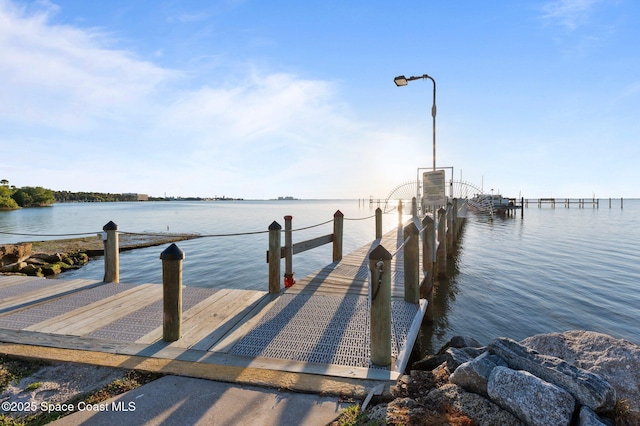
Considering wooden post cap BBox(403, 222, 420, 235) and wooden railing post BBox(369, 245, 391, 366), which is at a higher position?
wooden post cap BBox(403, 222, 420, 235)

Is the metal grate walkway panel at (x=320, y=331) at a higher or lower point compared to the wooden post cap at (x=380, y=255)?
lower

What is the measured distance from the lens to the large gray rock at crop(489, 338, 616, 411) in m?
2.60

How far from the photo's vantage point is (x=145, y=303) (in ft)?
18.0

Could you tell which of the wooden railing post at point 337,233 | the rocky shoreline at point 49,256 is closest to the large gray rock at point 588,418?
the wooden railing post at point 337,233

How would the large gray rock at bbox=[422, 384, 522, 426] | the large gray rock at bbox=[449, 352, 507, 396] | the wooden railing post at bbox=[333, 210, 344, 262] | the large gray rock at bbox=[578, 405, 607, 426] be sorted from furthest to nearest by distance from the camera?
1. the wooden railing post at bbox=[333, 210, 344, 262]
2. the large gray rock at bbox=[449, 352, 507, 396]
3. the large gray rock at bbox=[422, 384, 522, 426]
4. the large gray rock at bbox=[578, 405, 607, 426]

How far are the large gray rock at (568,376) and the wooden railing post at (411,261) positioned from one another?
84.9 inches

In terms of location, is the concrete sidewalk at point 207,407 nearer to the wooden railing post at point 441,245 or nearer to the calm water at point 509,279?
the calm water at point 509,279

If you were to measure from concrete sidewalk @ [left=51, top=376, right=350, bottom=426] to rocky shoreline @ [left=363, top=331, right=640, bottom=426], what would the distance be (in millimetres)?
504

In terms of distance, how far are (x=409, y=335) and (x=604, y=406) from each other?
2.06m

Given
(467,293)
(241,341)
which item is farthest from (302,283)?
(467,293)

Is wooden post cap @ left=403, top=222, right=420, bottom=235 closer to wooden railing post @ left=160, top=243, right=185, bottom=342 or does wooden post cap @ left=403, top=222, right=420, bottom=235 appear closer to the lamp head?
wooden railing post @ left=160, top=243, right=185, bottom=342

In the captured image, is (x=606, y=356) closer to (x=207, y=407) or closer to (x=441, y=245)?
(x=207, y=407)

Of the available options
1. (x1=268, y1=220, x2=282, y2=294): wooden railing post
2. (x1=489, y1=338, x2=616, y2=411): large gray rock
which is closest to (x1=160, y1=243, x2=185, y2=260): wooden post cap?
(x1=268, y1=220, x2=282, y2=294): wooden railing post

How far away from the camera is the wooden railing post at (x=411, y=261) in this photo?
5.10 meters
